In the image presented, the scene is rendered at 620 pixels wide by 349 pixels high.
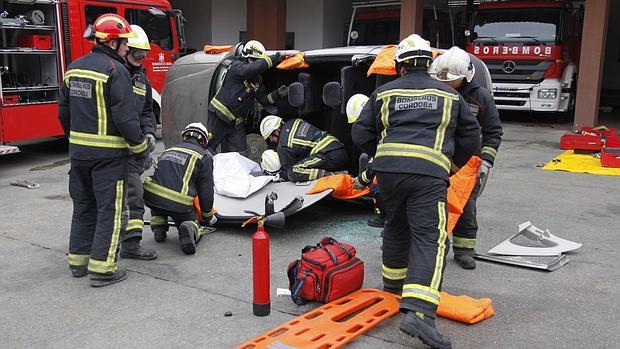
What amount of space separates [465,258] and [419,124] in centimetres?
176

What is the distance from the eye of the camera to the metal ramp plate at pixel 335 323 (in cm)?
344

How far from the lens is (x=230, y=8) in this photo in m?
20.2

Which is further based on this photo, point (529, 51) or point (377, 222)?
point (529, 51)

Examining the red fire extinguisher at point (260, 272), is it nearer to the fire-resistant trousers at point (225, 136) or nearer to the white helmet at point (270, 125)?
the white helmet at point (270, 125)

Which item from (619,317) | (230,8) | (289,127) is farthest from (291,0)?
(619,317)

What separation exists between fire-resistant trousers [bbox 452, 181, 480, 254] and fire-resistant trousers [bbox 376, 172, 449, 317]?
138 centimetres

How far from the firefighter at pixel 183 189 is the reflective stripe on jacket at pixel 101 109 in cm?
85

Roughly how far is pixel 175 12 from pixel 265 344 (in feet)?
31.1

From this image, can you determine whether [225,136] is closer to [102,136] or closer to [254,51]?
[254,51]

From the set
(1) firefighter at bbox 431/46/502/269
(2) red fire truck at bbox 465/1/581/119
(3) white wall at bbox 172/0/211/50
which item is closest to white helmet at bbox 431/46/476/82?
(1) firefighter at bbox 431/46/502/269

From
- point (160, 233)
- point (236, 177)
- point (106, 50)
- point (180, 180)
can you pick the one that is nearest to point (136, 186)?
point (180, 180)

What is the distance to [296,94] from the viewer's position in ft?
23.3

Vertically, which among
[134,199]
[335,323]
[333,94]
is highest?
[333,94]

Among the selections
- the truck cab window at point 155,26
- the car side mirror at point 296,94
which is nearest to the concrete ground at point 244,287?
the car side mirror at point 296,94
